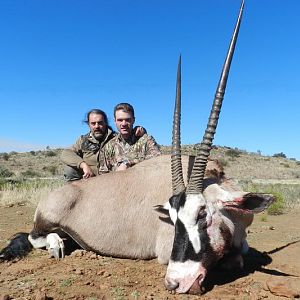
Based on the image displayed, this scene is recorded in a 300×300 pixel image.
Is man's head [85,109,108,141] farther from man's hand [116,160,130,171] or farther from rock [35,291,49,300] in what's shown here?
rock [35,291,49,300]

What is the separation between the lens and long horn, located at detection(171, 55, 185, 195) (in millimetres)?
4418

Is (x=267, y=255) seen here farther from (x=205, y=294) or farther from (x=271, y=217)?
(x=271, y=217)

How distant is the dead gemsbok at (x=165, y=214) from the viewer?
3910 mm

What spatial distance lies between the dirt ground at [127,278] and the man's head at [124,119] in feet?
6.73

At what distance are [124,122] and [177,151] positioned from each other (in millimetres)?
2206

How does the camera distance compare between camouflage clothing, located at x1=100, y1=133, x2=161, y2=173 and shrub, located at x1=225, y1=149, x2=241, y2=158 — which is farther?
shrub, located at x1=225, y1=149, x2=241, y2=158

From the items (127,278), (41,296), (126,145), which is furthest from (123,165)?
(41,296)

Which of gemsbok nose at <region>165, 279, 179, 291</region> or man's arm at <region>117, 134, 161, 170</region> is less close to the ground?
man's arm at <region>117, 134, 161, 170</region>

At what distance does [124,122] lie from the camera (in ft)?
22.1

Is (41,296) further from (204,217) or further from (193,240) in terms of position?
(204,217)

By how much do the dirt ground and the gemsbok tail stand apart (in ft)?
0.44

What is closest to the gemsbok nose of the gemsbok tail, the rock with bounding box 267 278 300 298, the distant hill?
the rock with bounding box 267 278 300 298

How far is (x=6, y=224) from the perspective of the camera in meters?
8.13

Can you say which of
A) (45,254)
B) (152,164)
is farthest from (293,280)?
(45,254)
